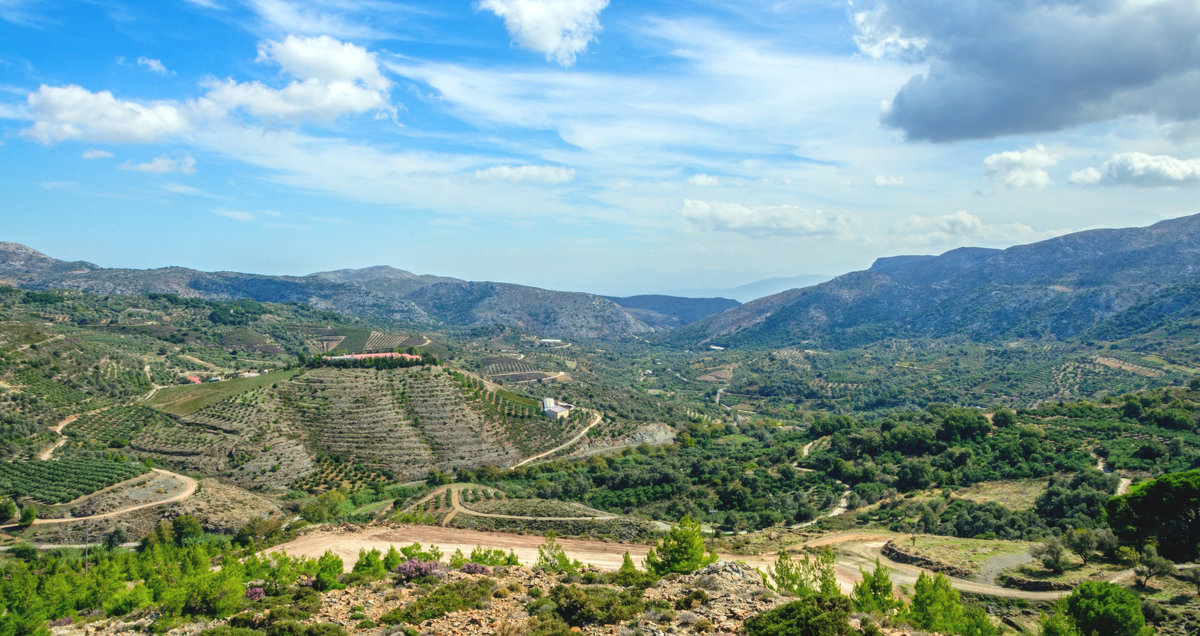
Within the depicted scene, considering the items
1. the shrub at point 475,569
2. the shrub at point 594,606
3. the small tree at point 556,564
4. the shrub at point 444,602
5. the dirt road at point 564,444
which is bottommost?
the dirt road at point 564,444

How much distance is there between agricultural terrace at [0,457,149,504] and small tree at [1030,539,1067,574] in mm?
78673

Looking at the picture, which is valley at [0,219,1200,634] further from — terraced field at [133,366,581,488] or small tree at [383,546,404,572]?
small tree at [383,546,404,572]

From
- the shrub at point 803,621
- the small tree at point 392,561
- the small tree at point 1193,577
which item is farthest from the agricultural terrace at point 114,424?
the small tree at point 1193,577

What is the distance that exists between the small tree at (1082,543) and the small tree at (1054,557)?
2.93 feet

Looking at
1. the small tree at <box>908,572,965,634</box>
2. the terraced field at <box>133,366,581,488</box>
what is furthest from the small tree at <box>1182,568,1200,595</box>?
the terraced field at <box>133,366,581,488</box>

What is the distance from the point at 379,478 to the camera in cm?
7712

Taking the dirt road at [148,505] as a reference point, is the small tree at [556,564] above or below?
above

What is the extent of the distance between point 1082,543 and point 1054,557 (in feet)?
8.18

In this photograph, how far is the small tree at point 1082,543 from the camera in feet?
129

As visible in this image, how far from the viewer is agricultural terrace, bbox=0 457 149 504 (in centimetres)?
5925

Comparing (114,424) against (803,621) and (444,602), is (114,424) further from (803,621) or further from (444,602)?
(803,621)

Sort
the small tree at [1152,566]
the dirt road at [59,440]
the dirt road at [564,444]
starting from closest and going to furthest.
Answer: the small tree at [1152,566] < the dirt road at [59,440] < the dirt road at [564,444]

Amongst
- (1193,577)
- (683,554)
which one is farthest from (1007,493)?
(683,554)

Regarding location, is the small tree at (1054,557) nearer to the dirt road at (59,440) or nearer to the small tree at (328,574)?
the small tree at (328,574)
